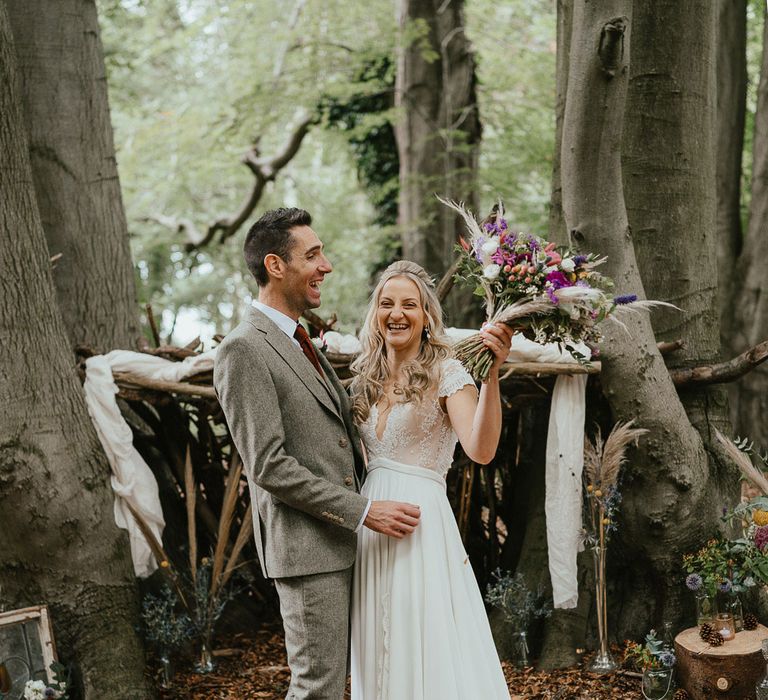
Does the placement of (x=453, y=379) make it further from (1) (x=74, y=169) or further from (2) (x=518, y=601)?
(1) (x=74, y=169)

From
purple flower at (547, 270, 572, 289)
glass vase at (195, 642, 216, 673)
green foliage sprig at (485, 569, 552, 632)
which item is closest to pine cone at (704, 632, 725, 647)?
green foliage sprig at (485, 569, 552, 632)

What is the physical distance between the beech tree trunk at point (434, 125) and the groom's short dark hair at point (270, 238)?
728 cm

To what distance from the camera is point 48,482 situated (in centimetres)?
421

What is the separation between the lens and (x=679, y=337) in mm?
4797

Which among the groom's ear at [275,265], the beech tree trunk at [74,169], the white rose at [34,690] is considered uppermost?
the beech tree trunk at [74,169]

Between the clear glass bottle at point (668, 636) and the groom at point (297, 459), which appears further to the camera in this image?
the clear glass bottle at point (668, 636)

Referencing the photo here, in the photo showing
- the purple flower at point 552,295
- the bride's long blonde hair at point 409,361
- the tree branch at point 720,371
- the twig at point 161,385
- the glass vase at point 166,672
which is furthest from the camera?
the twig at point 161,385

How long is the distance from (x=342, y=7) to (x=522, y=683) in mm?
9766

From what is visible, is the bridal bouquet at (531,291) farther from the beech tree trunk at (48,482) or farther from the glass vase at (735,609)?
A: the beech tree trunk at (48,482)

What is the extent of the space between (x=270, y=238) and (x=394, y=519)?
1.08 m

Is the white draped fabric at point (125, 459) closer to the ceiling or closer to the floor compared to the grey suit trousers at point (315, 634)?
closer to the ceiling

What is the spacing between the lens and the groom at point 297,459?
286 centimetres

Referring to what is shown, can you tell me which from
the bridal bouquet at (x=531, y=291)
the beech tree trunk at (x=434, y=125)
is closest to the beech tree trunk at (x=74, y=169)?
the bridal bouquet at (x=531, y=291)

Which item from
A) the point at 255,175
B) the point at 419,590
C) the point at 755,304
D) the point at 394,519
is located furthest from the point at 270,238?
the point at 255,175
